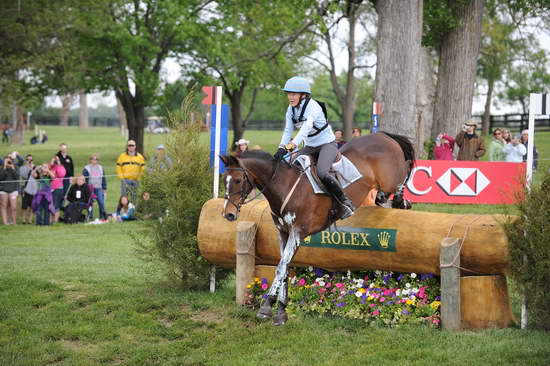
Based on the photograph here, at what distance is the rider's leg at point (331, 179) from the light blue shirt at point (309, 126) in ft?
0.48

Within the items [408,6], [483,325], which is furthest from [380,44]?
[483,325]

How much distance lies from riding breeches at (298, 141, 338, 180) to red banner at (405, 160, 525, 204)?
668cm

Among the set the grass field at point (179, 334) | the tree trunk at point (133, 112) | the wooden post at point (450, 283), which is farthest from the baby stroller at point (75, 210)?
the tree trunk at point (133, 112)

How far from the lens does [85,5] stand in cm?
2973

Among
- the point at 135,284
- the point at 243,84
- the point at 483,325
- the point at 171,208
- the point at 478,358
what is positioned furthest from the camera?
the point at 243,84

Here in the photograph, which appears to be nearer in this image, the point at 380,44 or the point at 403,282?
the point at 403,282

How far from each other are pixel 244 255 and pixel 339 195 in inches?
64.4

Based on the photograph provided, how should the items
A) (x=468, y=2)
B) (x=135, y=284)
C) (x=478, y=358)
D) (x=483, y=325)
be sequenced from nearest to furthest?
(x=478, y=358)
(x=483, y=325)
(x=135, y=284)
(x=468, y=2)

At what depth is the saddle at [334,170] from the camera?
756 centimetres

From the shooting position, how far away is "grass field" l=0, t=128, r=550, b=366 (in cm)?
647

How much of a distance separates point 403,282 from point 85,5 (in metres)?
25.8

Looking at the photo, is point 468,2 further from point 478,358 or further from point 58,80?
point 58,80

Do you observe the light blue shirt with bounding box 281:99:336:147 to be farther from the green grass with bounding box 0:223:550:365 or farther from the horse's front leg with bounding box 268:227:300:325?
the green grass with bounding box 0:223:550:365

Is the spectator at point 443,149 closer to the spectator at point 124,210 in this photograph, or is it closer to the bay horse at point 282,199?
the spectator at point 124,210
